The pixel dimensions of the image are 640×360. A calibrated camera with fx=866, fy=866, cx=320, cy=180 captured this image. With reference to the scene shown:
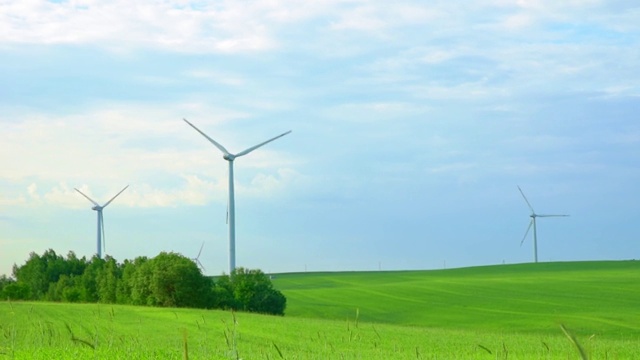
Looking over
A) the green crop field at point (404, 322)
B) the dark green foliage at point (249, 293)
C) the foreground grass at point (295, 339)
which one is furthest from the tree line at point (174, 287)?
the foreground grass at point (295, 339)

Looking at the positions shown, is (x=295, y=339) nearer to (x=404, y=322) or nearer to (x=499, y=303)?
(x=404, y=322)

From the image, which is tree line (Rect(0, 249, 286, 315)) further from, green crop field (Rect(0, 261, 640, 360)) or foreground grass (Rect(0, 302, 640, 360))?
foreground grass (Rect(0, 302, 640, 360))

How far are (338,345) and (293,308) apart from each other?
2118 inches

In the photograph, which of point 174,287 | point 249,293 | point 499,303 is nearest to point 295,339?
point 174,287

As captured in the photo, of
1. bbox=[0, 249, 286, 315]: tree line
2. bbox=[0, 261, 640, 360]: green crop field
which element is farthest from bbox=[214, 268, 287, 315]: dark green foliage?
bbox=[0, 261, 640, 360]: green crop field

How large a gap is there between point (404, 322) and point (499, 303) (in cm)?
1369

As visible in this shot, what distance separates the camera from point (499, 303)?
78938 mm

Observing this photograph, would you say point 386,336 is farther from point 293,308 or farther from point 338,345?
point 293,308

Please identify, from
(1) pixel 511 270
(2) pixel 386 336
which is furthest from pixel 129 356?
(1) pixel 511 270

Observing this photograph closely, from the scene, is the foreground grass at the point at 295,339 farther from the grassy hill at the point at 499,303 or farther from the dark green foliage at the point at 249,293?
the dark green foliage at the point at 249,293

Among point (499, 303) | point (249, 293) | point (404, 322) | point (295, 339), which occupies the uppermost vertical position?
point (249, 293)

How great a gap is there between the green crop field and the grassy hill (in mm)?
109

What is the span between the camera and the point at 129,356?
14938 mm

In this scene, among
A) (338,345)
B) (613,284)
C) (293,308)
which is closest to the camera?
(338,345)
